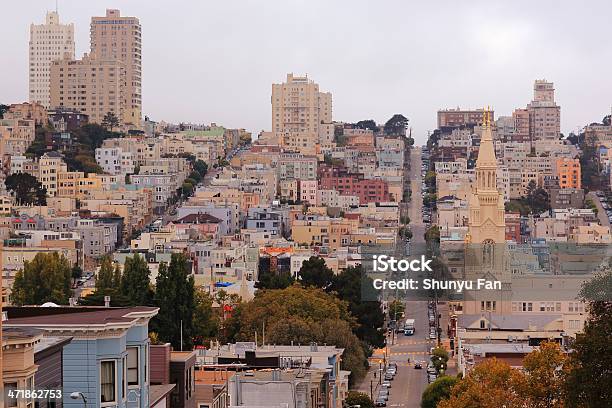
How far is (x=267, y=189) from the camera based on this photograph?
143 m

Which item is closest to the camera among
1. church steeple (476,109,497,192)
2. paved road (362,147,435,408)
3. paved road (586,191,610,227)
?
→ paved road (362,147,435,408)

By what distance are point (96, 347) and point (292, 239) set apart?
336ft

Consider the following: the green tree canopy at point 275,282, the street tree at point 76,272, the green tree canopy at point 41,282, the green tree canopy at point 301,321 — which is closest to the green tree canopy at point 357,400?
the green tree canopy at point 301,321

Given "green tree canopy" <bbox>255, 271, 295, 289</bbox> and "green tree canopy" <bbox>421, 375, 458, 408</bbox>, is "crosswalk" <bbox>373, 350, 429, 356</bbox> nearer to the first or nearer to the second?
"green tree canopy" <bbox>255, 271, 295, 289</bbox>

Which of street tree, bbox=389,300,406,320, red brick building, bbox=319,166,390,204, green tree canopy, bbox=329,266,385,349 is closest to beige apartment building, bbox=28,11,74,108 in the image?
red brick building, bbox=319,166,390,204

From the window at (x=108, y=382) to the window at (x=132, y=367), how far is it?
2.32 feet

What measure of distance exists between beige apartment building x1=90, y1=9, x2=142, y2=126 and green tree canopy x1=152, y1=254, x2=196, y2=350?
12930 centimetres

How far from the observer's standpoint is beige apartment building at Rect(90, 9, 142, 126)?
18812cm

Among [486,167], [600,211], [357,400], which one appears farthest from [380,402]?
[600,211]

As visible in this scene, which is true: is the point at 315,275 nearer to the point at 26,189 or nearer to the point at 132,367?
the point at 26,189

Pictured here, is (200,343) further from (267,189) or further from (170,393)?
(267,189)

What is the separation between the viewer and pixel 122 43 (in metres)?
192

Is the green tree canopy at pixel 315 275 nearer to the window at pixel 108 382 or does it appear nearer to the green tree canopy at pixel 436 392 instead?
the green tree canopy at pixel 436 392

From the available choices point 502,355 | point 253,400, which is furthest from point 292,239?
Result: point 253,400
